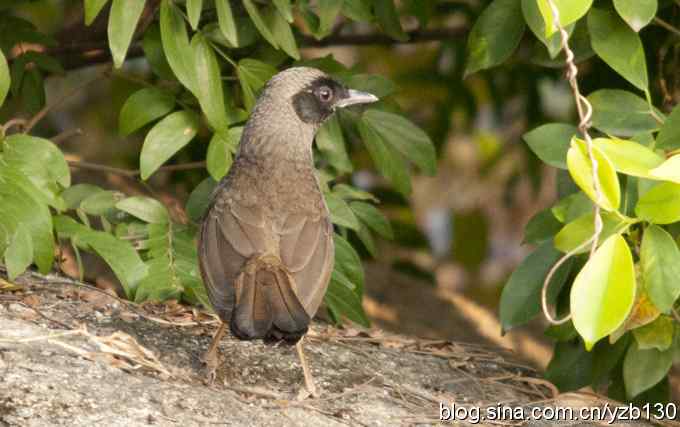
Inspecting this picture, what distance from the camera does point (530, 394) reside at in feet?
17.9

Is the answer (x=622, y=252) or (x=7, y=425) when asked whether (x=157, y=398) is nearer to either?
(x=7, y=425)

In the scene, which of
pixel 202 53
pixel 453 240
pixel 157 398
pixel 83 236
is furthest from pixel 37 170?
pixel 453 240

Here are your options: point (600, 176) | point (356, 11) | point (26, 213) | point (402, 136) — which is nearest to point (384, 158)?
point (402, 136)

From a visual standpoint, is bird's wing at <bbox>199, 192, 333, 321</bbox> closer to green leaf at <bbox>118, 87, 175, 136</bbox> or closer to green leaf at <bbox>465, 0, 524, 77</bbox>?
green leaf at <bbox>118, 87, 175, 136</bbox>

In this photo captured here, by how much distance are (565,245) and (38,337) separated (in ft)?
5.98

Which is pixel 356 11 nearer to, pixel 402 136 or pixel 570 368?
pixel 402 136

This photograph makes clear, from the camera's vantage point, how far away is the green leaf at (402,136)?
5824 mm

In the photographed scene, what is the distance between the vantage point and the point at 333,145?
588cm

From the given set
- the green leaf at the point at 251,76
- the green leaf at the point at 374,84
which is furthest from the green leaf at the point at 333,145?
the green leaf at the point at 251,76

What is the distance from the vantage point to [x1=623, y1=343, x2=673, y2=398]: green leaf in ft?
16.8

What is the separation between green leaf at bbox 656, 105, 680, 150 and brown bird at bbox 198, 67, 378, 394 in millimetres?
1292

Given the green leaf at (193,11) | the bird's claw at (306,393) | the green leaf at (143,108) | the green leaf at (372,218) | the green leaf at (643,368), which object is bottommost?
the green leaf at (643,368)

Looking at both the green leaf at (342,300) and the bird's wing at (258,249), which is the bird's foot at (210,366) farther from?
the green leaf at (342,300)

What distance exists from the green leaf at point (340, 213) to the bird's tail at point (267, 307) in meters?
0.96
